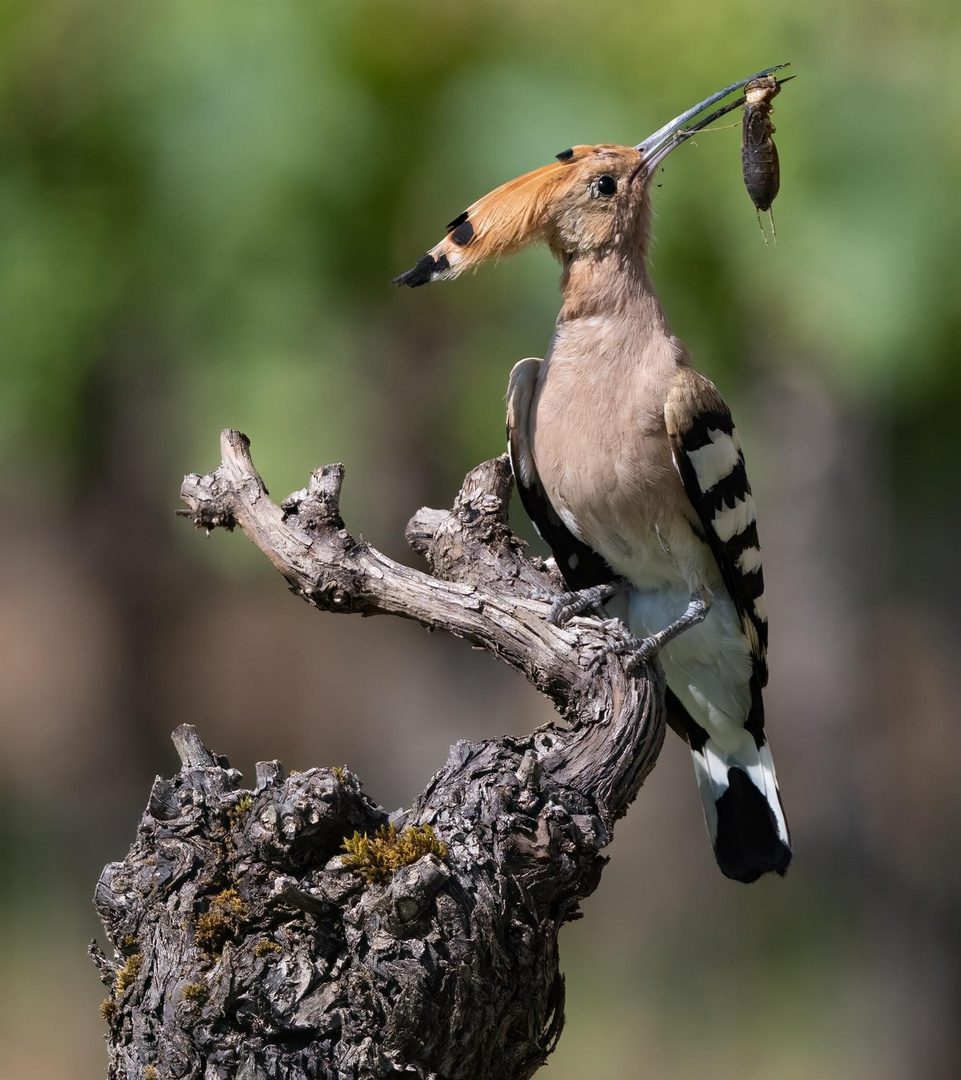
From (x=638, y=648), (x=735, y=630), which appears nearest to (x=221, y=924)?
(x=638, y=648)

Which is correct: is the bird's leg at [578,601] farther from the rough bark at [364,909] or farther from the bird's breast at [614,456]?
the rough bark at [364,909]

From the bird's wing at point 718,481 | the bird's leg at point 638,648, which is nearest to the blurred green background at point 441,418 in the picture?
the bird's wing at point 718,481

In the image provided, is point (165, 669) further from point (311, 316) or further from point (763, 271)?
point (763, 271)

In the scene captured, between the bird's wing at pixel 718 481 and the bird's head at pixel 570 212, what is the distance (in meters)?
0.39

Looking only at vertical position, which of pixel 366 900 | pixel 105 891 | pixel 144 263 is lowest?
pixel 366 900

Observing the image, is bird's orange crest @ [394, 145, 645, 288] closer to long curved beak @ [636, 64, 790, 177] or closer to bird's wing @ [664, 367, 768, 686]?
long curved beak @ [636, 64, 790, 177]

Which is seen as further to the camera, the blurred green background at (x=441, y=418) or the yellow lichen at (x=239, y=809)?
the blurred green background at (x=441, y=418)

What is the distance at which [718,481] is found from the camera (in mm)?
3000

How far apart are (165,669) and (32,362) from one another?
95.8 inches

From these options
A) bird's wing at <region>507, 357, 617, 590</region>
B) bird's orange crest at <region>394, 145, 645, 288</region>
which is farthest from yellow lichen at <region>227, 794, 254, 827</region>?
bird's wing at <region>507, 357, 617, 590</region>

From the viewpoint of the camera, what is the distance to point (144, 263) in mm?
5891

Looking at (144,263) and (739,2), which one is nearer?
(739,2)

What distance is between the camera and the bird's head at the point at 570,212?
2816mm

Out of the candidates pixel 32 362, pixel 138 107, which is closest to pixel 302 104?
pixel 138 107
